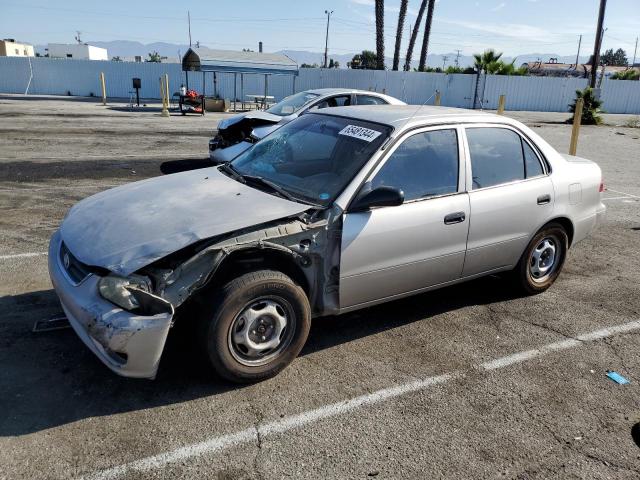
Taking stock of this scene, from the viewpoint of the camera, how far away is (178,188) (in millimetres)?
4113

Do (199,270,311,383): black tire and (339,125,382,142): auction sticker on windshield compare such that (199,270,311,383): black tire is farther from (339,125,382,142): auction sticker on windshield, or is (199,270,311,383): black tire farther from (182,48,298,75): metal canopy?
(182,48,298,75): metal canopy

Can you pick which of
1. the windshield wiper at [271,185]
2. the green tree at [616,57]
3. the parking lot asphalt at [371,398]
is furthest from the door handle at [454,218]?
the green tree at [616,57]

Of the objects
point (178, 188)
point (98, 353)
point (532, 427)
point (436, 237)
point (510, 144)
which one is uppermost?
point (510, 144)

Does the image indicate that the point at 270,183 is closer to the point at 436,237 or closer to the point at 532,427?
the point at 436,237

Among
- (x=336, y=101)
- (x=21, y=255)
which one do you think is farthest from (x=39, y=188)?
(x=336, y=101)

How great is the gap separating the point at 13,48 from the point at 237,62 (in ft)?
192

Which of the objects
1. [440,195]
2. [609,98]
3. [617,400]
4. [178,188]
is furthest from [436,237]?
[609,98]

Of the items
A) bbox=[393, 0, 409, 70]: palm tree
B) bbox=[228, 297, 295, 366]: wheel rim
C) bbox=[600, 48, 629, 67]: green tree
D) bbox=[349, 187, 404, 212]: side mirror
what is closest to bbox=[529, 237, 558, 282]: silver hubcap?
bbox=[349, 187, 404, 212]: side mirror

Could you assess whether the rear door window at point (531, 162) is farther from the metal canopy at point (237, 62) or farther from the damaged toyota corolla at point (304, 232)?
the metal canopy at point (237, 62)

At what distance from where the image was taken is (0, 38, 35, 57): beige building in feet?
207

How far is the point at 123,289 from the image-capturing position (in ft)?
10.2

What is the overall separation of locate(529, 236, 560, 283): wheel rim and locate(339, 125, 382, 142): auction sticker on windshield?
77.6 inches

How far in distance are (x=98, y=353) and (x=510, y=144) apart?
3702 millimetres

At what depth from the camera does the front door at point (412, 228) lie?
3.79m
